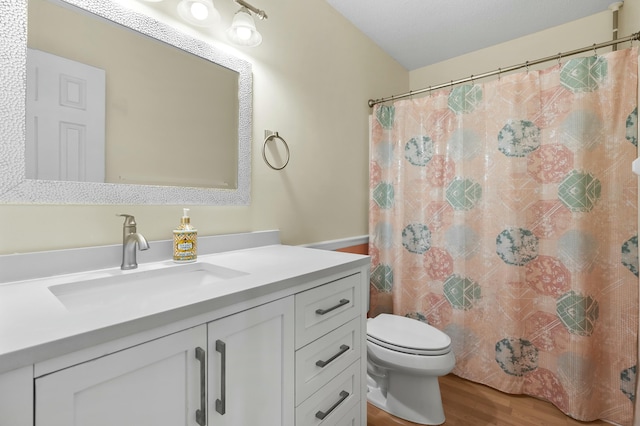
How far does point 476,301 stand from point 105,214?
200cm

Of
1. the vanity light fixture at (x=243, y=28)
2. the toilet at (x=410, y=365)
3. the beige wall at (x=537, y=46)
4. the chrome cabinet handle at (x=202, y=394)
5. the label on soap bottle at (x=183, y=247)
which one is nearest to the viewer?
the chrome cabinet handle at (x=202, y=394)

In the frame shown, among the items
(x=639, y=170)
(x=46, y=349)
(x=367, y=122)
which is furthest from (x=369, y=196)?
(x=46, y=349)

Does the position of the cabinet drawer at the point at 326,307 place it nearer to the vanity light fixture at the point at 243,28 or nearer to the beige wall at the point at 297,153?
the beige wall at the point at 297,153

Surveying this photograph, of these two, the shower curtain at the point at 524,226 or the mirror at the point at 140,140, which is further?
the shower curtain at the point at 524,226

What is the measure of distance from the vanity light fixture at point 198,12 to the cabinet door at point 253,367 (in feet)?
3.76

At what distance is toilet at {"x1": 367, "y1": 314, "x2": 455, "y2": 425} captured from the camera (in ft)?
4.75

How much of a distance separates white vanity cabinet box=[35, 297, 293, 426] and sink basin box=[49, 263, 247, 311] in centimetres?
11

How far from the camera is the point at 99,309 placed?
598 millimetres

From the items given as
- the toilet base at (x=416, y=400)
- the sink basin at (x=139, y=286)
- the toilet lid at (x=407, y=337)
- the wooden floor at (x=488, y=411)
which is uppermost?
the sink basin at (x=139, y=286)

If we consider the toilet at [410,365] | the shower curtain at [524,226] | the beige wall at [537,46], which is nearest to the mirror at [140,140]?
the toilet at [410,365]

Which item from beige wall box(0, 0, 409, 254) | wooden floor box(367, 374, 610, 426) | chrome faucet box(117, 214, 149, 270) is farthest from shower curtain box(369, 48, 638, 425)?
chrome faucet box(117, 214, 149, 270)

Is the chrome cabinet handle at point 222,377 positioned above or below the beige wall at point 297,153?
below

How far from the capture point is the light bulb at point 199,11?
46.4 inches

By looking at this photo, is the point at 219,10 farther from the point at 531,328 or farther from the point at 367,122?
the point at 531,328
